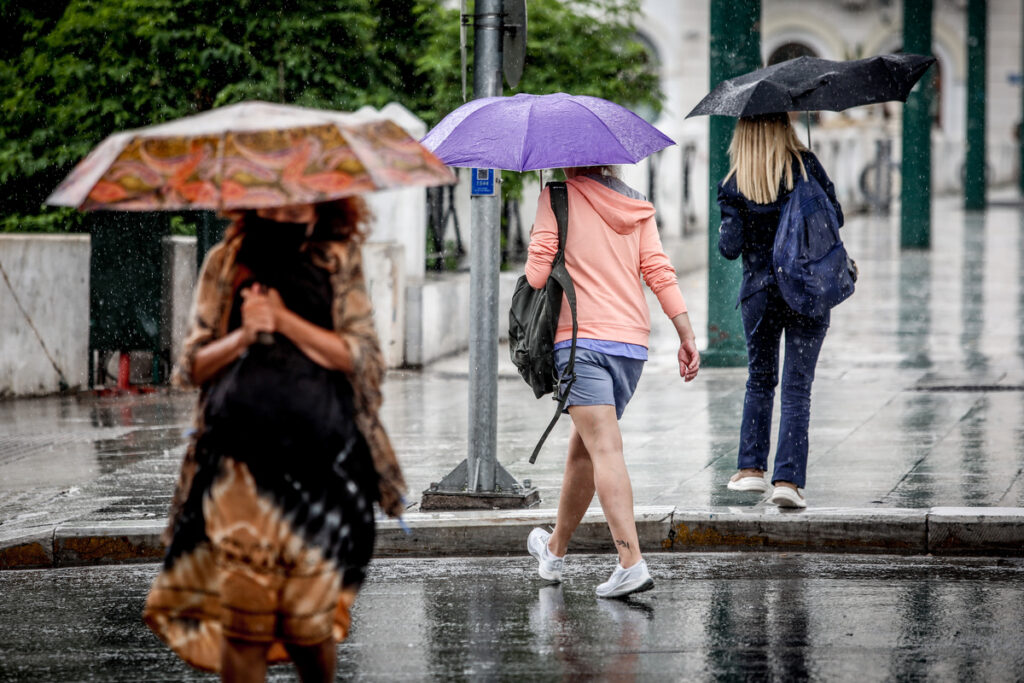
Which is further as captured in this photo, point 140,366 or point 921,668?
point 140,366

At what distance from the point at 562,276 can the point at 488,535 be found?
5.23 ft

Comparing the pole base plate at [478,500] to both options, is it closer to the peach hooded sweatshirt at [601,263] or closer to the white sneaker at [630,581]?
the white sneaker at [630,581]

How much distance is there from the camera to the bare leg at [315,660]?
12.6 feet

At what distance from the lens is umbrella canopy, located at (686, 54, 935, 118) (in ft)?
22.9

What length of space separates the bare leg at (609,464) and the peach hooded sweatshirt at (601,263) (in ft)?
0.95

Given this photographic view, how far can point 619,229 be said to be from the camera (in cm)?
589

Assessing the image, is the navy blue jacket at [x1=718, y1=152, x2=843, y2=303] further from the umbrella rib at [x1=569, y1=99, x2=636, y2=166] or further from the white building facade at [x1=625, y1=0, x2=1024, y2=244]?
the white building facade at [x1=625, y1=0, x2=1024, y2=244]

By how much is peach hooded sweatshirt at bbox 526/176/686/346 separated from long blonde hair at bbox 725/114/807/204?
123 cm

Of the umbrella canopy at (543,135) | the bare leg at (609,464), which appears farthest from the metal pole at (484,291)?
the bare leg at (609,464)

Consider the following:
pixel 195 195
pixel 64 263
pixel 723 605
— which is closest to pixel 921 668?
pixel 723 605

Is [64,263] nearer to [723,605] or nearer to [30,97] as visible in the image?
[30,97]

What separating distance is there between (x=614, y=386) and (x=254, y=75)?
350 inches

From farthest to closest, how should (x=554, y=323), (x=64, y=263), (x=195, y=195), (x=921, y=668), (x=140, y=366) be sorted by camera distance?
(x=140, y=366)
(x=64, y=263)
(x=554, y=323)
(x=921, y=668)
(x=195, y=195)

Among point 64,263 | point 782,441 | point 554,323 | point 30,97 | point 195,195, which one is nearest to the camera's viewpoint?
point 195,195
